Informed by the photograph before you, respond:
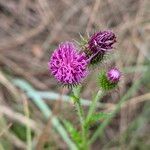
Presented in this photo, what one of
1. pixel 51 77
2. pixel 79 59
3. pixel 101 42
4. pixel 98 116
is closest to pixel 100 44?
pixel 101 42

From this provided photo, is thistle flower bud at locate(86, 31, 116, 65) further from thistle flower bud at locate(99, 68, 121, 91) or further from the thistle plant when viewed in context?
thistle flower bud at locate(99, 68, 121, 91)

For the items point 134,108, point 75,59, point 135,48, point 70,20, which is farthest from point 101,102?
point 75,59

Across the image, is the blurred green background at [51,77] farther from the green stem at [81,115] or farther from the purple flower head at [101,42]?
the purple flower head at [101,42]

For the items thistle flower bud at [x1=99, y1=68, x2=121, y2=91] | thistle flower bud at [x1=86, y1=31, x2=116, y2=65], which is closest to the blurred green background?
thistle flower bud at [x1=99, y1=68, x2=121, y2=91]

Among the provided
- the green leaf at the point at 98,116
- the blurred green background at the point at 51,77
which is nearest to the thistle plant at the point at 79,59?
the green leaf at the point at 98,116

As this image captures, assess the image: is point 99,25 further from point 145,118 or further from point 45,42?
point 145,118

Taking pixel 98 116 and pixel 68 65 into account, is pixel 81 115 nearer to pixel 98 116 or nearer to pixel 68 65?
pixel 98 116
